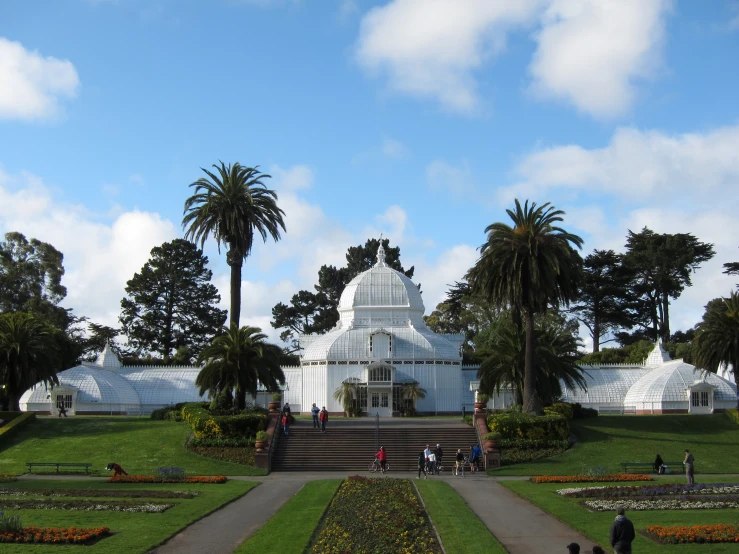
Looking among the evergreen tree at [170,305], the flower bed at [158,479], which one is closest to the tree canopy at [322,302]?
the evergreen tree at [170,305]

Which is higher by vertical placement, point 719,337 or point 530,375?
point 719,337

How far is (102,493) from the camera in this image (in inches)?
1184

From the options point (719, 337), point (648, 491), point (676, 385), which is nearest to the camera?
point (648, 491)

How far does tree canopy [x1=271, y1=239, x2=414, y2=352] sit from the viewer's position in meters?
101

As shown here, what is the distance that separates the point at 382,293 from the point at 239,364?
25.8 meters

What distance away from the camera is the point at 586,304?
94250 mm

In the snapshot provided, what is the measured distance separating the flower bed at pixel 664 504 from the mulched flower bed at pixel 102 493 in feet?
47.3

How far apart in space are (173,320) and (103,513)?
229ft

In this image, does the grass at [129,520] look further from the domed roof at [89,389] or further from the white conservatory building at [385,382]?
the domed roof at [89,389]

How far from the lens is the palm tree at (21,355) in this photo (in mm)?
51594

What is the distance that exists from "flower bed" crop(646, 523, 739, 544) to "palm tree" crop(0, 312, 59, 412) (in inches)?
1652

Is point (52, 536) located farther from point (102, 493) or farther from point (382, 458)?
point (382, 458)

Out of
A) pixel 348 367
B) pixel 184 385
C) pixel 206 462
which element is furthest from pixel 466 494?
pixel 184 385

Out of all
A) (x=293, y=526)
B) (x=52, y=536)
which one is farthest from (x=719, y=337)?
(x=52, y=536)
